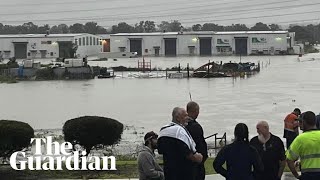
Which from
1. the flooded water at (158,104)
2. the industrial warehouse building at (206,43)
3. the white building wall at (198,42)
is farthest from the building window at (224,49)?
the flooded water at (158,104)

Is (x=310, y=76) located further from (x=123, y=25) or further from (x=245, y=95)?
(x=123, y=25)

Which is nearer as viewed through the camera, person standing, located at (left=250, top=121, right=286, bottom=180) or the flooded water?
person standing, located at (left=250, top=121, right=286, bottom=180)

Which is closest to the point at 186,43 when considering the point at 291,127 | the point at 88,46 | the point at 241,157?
the point at 88,46

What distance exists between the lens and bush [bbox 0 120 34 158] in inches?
461

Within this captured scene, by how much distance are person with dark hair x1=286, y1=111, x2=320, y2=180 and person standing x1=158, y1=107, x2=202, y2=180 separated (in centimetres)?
124

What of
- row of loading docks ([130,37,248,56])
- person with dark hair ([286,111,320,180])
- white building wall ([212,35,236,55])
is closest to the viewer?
person with dark hair ([286,111,320,180])

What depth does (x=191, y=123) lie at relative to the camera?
7.79 m

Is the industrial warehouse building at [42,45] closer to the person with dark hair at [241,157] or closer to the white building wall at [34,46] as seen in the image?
the white building wall at [34,46]

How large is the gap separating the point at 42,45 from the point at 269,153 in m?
112

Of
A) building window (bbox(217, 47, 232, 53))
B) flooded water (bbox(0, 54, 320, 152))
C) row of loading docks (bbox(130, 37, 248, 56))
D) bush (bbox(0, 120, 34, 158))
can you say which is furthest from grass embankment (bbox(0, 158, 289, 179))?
building window (bbox(217, 47, 232, 53))

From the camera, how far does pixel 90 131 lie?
12859 mm

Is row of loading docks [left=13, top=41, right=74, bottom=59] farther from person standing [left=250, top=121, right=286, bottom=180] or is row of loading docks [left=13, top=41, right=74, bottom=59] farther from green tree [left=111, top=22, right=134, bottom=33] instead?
person standing [left=250, top=121, right=286, bottom=180]

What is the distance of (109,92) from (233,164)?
1334 inches

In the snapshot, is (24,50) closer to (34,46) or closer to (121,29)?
(34,46)
